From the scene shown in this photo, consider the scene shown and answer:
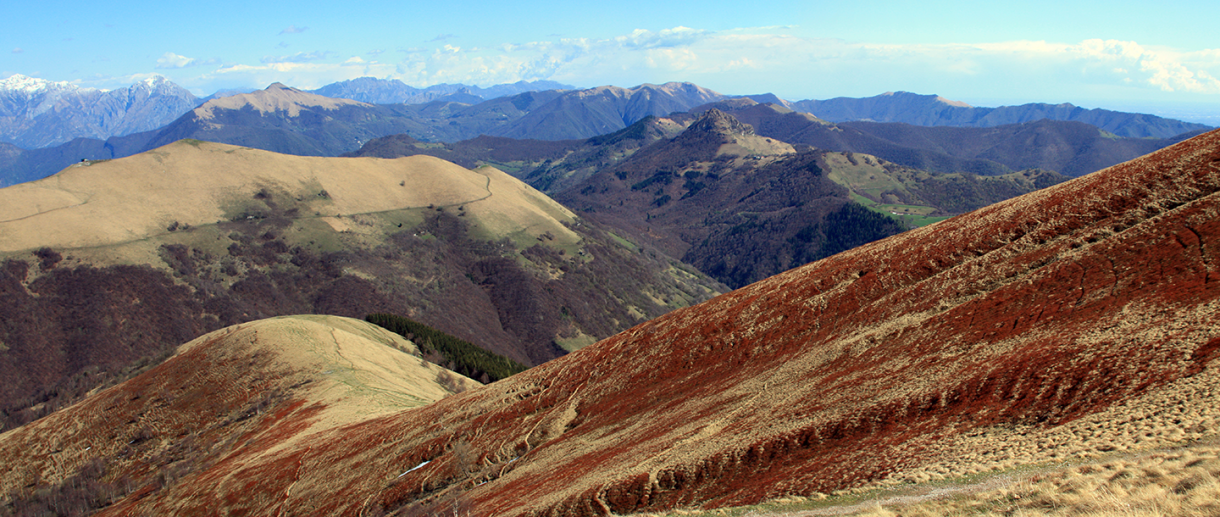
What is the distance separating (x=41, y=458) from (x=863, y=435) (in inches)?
3486

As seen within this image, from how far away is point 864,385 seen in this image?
27031mm

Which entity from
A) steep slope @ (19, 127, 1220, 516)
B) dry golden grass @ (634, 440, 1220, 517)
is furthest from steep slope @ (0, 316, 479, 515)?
dry golden grass @ (634, 440, 1220, 517)

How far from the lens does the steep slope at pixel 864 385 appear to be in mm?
20234

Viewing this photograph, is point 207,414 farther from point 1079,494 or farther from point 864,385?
point 1079,494

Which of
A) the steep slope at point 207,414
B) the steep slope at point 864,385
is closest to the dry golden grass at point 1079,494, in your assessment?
the steep slope at point 864,385

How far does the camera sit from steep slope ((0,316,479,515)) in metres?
57.4

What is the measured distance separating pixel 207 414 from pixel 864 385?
240 ft

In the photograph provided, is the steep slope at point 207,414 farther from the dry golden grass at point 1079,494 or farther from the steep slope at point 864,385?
the dry golden grass at point 1079,494

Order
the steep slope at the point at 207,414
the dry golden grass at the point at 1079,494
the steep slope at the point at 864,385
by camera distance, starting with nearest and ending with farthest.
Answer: the dry golden grass at the point at 1079,494 < the steep slope at the point at 864,385 < the steep slope at the point at 207,414

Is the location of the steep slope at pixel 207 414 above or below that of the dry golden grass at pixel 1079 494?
below

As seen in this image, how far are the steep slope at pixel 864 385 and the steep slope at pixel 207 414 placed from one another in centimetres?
751

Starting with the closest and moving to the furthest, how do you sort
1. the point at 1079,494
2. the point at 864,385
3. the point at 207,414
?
the point at 1079,494 < the point at 864,385 < the point at 207,414

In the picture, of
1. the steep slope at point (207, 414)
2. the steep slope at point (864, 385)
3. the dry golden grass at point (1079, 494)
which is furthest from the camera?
the steep slope at point (207, 414)

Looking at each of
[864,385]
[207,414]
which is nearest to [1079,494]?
[864,385]
